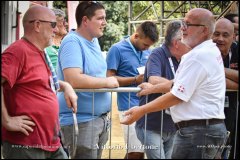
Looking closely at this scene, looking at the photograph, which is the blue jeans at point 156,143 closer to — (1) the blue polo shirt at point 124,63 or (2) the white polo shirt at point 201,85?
(1) the blue polo shirt at point 124,63

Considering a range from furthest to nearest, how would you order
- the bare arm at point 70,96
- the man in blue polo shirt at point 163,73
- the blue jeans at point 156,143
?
the man in blue polo shirt at point 163,73, the blue jeans at point 156,143, the bare arm at point 70,96

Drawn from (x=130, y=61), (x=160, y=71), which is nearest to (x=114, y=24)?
(x=130, y=61)

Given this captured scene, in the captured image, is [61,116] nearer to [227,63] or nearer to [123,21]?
[227,63]

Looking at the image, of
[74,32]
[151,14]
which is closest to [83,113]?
[74,32]

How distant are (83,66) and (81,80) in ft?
0.66

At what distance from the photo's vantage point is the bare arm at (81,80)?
11.2 feet

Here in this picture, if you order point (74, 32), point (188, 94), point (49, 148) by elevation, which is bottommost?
point (49, 148)

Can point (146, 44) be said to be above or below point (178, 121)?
above

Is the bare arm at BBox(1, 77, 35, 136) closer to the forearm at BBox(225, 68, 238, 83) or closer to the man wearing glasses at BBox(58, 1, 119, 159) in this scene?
the man wearing glasses at BBox(58, 1, 119, 159)

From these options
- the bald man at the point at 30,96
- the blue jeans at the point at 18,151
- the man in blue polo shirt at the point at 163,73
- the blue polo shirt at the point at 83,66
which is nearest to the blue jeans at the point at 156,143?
the man in blue polo shirt at the point at 163,73

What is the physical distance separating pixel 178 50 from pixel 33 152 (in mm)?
1787

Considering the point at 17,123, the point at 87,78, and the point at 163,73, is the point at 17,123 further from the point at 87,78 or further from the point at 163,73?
the point at 163,73

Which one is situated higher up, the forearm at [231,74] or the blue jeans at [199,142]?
the forearm at [231,74]

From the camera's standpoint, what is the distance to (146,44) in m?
4.66
